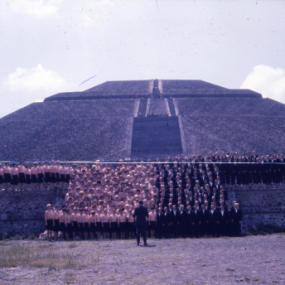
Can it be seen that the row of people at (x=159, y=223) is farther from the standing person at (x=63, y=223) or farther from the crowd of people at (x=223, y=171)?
the crowd of people at (x=223, y=171)

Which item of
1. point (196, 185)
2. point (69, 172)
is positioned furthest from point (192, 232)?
point (69, 172)

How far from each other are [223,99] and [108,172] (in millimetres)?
32191

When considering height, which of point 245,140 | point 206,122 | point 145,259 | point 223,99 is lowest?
point 145,259

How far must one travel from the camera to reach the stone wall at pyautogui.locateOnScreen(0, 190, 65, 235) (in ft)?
63.2

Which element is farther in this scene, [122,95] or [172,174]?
[122,95]

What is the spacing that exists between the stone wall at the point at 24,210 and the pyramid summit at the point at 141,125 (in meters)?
11.4

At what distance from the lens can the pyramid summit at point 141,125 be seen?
110 feet

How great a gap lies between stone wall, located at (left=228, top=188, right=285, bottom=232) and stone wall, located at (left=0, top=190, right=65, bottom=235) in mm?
8323

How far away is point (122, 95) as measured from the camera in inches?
2020

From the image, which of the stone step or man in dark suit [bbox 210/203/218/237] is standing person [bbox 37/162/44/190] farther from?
the stone step

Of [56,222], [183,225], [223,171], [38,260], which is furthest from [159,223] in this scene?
[38,260]

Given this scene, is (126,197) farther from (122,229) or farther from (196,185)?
(196,185)

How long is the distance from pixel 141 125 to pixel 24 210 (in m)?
20.6

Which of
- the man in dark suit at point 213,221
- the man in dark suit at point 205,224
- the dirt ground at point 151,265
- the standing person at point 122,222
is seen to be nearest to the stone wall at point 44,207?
the man in dark suit at point 213,221
